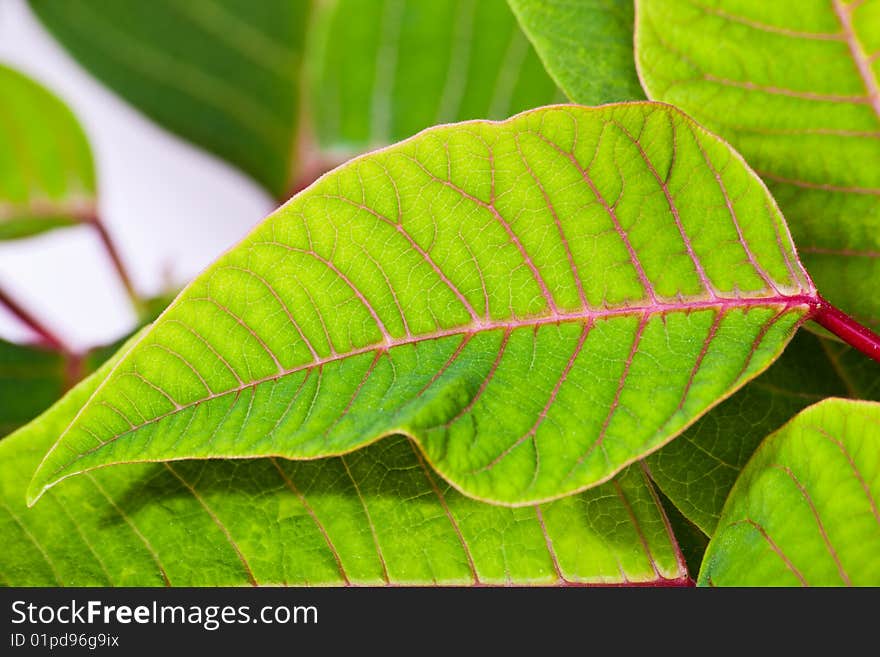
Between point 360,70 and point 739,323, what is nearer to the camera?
point 739,323

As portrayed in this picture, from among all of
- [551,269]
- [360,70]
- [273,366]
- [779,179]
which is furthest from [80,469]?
[360,70]

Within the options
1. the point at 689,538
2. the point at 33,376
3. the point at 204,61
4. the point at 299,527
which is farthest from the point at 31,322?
the point at 689,538

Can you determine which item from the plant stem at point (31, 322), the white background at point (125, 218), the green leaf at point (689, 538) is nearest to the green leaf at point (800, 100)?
the green leaf at point (689, 538)

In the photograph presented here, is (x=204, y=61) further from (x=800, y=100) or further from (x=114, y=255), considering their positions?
(x=800, y=100)

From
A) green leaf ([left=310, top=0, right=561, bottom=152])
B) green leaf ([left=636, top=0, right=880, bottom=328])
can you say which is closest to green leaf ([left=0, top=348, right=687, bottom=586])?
green leaf ([left=636, top=0, right=880, bottom=328])

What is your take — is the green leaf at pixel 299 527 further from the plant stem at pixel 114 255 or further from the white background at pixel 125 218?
the white background at pixel 125 218
